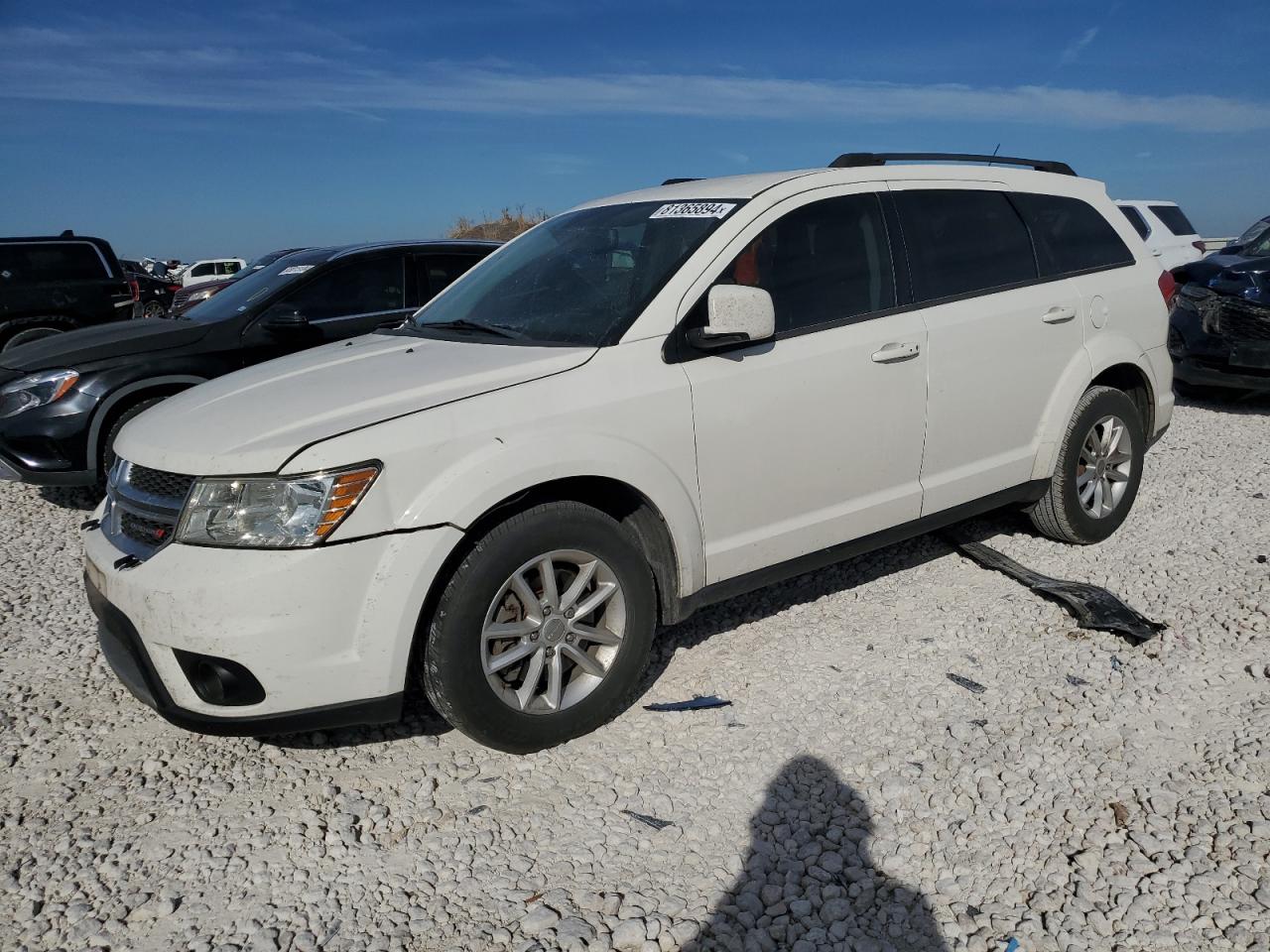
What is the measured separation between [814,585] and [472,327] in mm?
2037

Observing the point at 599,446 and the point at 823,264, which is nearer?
the point at 599,446

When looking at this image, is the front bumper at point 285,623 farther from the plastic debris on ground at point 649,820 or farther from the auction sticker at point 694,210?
the auction sticker at point 694,210

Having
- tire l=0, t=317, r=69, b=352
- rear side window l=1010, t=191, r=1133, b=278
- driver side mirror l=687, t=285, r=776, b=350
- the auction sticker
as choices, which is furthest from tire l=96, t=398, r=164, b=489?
tire l=0, t=317, r=69, b=352

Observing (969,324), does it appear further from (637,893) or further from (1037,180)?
(637,893)

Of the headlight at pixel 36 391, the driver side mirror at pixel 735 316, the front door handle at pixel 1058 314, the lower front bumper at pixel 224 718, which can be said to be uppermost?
the driver side mirror at pixel 735 316

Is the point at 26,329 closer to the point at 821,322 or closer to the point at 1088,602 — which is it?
the point at 821,322

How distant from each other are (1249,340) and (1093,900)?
22.0 feet

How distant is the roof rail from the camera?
4.18 meters

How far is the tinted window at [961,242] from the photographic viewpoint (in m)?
4.10

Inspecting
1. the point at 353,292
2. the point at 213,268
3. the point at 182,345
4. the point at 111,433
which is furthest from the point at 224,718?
the point at 213,268

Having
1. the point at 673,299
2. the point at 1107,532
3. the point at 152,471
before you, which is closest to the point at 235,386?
the point at 152,471

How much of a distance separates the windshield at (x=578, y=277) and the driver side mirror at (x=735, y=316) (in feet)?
0.86

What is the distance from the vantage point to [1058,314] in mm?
4473

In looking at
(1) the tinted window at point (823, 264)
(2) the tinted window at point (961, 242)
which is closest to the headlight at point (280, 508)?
(1) the tinted window at point (823, 264)
